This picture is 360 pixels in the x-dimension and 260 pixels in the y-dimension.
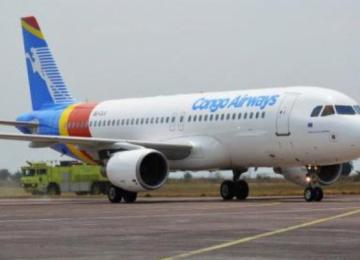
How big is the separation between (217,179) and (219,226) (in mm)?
34255

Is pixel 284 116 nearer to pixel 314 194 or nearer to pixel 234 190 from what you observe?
pixel 314 194

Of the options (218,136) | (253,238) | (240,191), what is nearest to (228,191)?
(240,191)

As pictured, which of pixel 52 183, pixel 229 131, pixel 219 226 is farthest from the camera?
pixel 52 183

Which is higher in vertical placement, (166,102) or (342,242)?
(166,102)

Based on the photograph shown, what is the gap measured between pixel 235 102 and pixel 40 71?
13544 mm

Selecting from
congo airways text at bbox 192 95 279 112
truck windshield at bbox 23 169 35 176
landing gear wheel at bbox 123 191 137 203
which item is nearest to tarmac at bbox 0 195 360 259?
congo airways text at bbox 192 95 279 112

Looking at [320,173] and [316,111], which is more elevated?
[316,111]

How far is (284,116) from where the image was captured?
31.1 metres

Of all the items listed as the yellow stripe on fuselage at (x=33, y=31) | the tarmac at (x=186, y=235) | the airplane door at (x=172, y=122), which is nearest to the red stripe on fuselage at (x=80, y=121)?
the airplane door at (x=172, y=122)

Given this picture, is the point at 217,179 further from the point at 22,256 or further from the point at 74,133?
the point at 22,256

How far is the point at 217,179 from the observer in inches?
2058

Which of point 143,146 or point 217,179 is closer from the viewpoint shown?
point 143,146

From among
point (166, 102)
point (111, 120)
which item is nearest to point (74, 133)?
point (111, 120)

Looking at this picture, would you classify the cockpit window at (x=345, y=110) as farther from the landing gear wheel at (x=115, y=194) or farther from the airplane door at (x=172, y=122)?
the landing gear wheel at (x=115, y=194)
